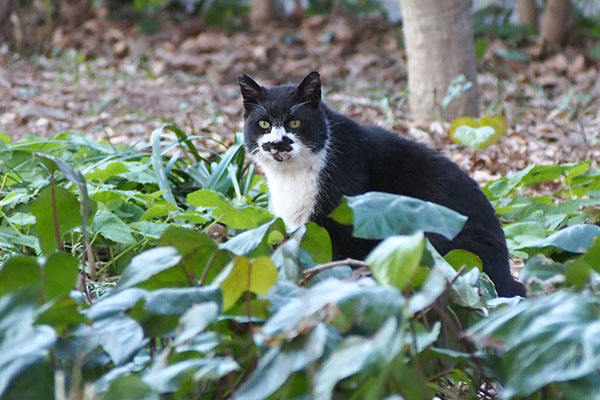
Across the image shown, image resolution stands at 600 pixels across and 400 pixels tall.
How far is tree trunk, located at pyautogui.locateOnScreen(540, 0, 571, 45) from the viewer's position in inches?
311

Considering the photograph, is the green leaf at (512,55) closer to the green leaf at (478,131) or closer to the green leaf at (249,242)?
the green leaf at (478,131)

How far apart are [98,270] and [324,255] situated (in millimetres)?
1500

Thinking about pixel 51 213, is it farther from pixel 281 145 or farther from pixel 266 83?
pixel 266 83

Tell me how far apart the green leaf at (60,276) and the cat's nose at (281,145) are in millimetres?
1833

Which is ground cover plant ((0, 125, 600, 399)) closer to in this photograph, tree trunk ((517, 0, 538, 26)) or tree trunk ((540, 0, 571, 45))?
tree trunk ((540, 0, 571, 45))

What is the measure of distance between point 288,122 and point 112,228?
816 mm

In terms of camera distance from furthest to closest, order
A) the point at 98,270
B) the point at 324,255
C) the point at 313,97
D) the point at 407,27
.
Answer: the point at 407,27, the point at 313,97, the point at 98,270, the point at 324,255

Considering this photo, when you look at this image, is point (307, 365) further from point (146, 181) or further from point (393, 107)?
point (393, 107)

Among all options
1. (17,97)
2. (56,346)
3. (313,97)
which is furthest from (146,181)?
(17,97)

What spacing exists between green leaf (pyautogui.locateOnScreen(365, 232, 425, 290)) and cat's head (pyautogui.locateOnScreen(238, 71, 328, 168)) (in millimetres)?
1947

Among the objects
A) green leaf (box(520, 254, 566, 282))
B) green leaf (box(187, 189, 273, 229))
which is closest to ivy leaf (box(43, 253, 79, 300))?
green leaf (box(520, 254, 566, 282))

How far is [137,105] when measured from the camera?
6316 millimetres

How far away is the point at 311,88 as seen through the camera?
3359 millimetres

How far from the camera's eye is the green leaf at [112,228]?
2963mm
